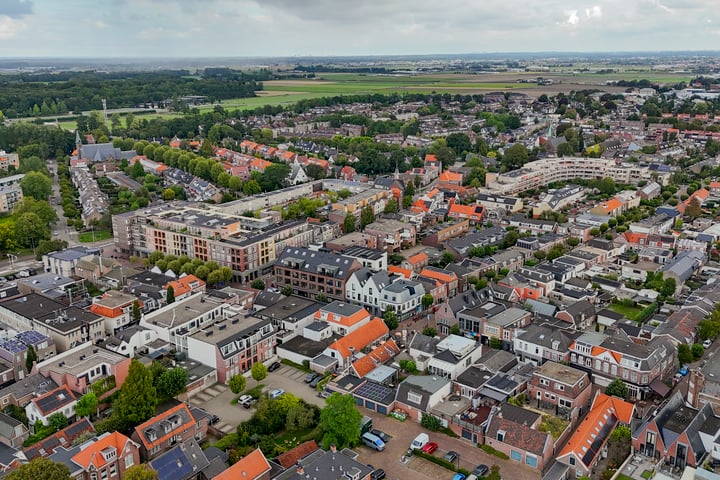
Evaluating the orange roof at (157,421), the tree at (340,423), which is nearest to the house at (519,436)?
the tree at (340,423)

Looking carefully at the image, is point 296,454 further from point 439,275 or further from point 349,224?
point 349,224

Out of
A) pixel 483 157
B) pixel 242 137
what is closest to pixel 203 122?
pixel 242 137

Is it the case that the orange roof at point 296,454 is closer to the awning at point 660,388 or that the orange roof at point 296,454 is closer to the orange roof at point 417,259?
the awning at point 660,388

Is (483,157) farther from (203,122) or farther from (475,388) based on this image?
(475,388)

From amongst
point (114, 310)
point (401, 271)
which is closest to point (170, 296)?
point (114, 310)

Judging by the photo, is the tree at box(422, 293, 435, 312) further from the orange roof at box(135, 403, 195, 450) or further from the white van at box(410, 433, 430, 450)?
the orange roof at box(135, 403, 195, 450)

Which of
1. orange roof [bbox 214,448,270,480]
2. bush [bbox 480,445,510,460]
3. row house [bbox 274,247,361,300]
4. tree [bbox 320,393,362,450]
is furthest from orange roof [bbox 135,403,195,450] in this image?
row house [bbox 274,247,361,300]
